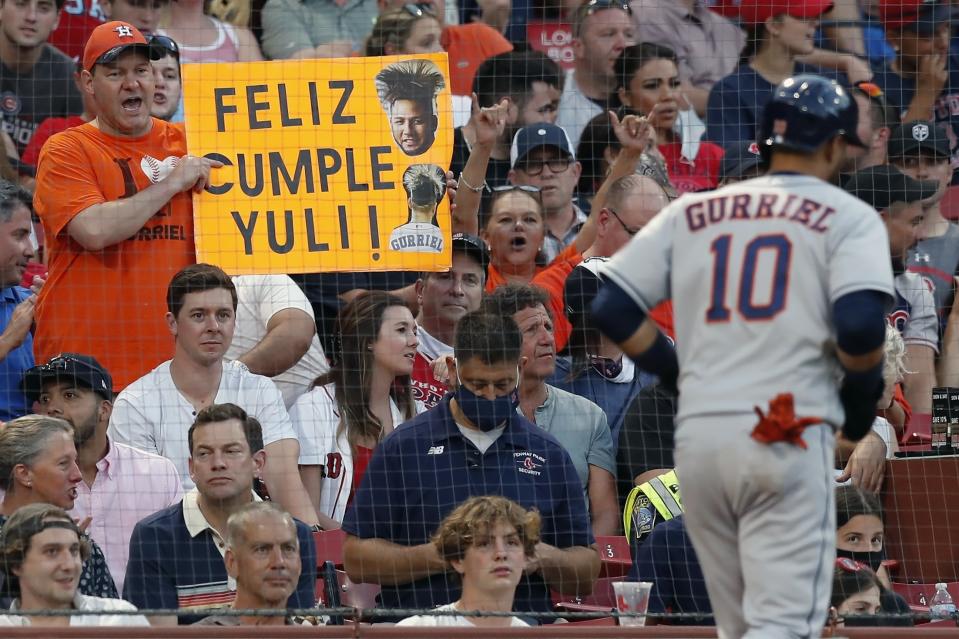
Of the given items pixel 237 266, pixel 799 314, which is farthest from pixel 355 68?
pixel 799 314

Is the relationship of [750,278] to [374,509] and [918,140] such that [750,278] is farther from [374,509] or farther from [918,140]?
[918,140]

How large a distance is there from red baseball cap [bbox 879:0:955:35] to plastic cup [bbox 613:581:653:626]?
5.63m

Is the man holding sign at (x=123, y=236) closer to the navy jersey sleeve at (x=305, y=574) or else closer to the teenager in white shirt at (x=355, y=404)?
the teenager in white shirt at (x=355, y=404)

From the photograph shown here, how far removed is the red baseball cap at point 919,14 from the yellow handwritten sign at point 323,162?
12.6 ft

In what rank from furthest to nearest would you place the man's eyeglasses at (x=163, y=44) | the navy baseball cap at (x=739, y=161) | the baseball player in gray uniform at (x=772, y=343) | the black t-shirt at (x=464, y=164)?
the black t-shirt at (x=464, y=164) < the navy baseball cap at (x=739, y=161) < the man's eyeglasses at (x=163, y=44) < the baseball player in gray uniform at (x=772, y=343)

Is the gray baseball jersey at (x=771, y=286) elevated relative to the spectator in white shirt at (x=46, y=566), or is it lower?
elevated

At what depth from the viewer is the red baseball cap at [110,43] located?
700cm

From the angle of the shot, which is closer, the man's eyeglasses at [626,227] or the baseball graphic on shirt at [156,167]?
the baseball graphic on shirt at [156,167]

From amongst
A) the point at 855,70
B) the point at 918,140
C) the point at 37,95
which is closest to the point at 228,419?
the point at 37,95

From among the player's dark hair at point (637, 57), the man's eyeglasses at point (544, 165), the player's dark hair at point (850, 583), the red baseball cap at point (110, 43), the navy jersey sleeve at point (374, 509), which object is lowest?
the player's dark hair at point (850, 583)

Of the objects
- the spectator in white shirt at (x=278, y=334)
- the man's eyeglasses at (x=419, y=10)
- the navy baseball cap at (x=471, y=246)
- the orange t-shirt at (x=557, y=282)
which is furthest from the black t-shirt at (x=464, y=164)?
the spectator in white shirt at (x=278, y=334)

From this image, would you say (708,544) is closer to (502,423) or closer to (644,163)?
(502,423)

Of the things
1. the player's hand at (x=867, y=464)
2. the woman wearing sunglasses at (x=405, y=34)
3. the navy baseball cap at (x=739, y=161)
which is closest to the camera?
the player's hand at (x=867, y=464)

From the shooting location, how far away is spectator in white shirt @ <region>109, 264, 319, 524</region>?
661cm
